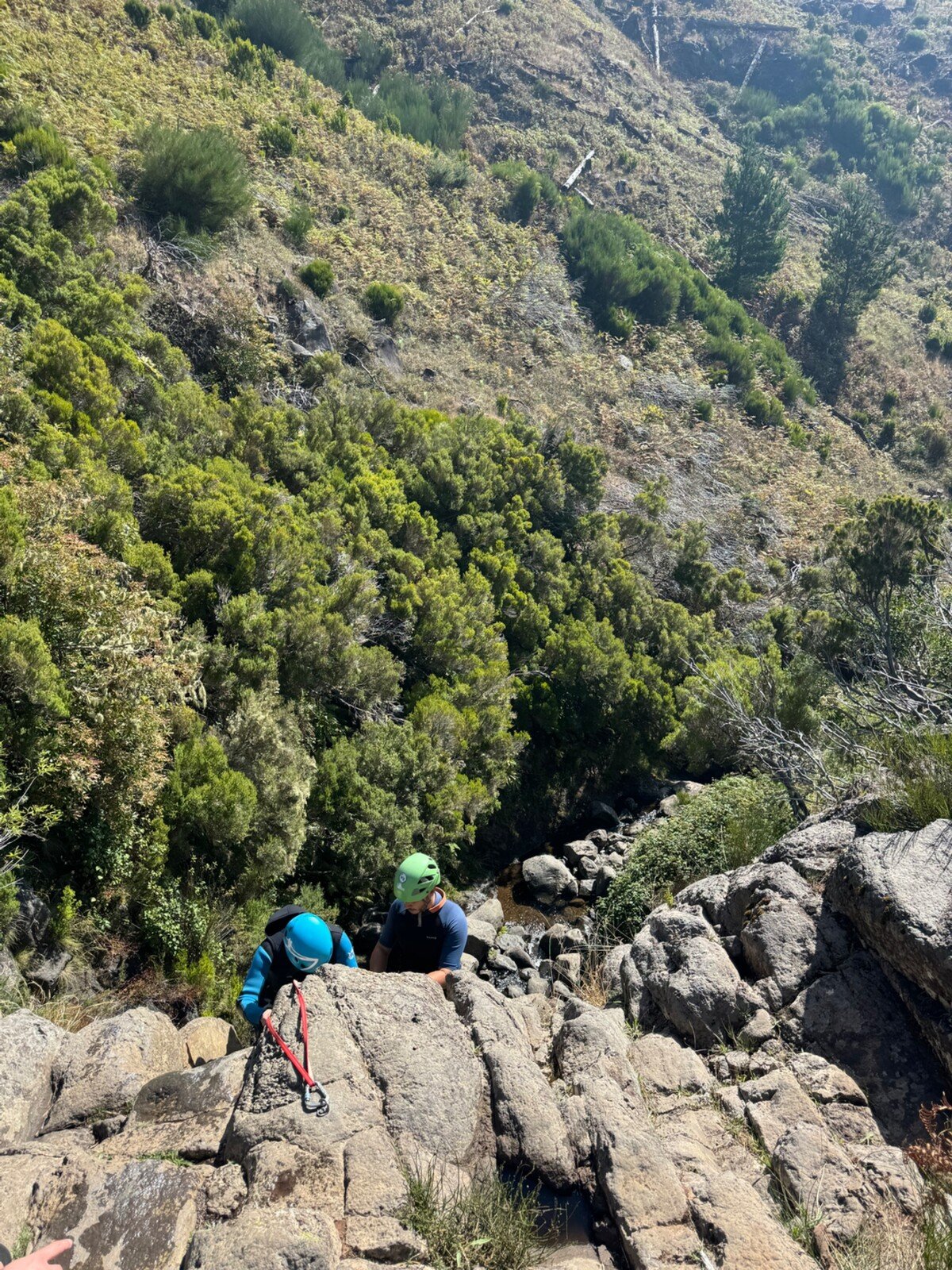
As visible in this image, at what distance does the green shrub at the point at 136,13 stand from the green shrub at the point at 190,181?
6.52 m

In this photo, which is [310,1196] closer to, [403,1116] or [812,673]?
[403,1116]

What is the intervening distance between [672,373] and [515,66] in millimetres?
23797

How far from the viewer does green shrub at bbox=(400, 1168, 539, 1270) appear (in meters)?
3.38

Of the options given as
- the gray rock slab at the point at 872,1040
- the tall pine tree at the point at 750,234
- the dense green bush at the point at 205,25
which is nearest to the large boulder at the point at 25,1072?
the gray rock slab at the point at 872,1040

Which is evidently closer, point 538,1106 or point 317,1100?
point 317,1100

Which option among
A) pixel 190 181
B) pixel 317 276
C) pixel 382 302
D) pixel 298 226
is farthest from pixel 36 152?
pixel 382 302

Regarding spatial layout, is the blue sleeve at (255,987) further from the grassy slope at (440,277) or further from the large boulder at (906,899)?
the grassy slope at (440,277)

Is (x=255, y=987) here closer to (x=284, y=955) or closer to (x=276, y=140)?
(x=284, y=955)

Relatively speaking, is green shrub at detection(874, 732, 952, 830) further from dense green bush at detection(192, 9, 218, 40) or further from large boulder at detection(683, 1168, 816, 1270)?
dense green bush at detection(192, 9, 218, 40)

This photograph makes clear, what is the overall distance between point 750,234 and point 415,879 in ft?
133

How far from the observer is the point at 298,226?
2080 cm

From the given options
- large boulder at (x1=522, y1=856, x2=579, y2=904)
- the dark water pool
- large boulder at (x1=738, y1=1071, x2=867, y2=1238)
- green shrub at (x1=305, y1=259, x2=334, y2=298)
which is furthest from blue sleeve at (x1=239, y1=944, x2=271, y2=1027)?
green shrub at (x1=305, y1=259, x2=334, y2=298)

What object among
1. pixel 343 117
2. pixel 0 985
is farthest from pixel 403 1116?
pixel 343 117

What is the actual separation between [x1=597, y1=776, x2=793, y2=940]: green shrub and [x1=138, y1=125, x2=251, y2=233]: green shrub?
1632 centimetres
